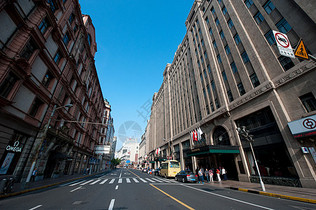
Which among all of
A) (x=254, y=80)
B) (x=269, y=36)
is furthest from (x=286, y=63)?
(x=269, y=36)

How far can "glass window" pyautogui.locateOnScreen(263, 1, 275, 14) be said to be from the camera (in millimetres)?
15055

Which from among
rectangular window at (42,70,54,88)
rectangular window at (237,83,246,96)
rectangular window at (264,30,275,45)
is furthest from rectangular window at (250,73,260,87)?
rectangular window at (42,70,54,88)

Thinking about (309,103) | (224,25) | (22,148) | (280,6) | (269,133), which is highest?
(224,25)

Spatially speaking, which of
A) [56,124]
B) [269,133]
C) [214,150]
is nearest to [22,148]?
[56,124]

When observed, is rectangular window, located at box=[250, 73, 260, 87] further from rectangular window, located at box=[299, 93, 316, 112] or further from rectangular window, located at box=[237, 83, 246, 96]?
rectangular window, located at box=[299, 93, 316, 112]

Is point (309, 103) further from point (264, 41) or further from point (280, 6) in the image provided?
point (280, 6)

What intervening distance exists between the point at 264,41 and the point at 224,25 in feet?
27.9

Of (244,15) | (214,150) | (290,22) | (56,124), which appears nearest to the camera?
(290,22)

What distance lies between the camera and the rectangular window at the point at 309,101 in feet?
37.3

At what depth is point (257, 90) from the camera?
1552 centimetres

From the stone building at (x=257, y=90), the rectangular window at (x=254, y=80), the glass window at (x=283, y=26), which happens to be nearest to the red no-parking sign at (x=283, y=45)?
the stone building at (x=257, y=90)

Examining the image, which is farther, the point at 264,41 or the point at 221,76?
the point at 221,76

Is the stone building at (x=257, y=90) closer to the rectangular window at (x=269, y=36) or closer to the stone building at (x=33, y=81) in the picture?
the rectangular window at (x=269, y=36)

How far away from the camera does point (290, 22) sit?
13148mm
